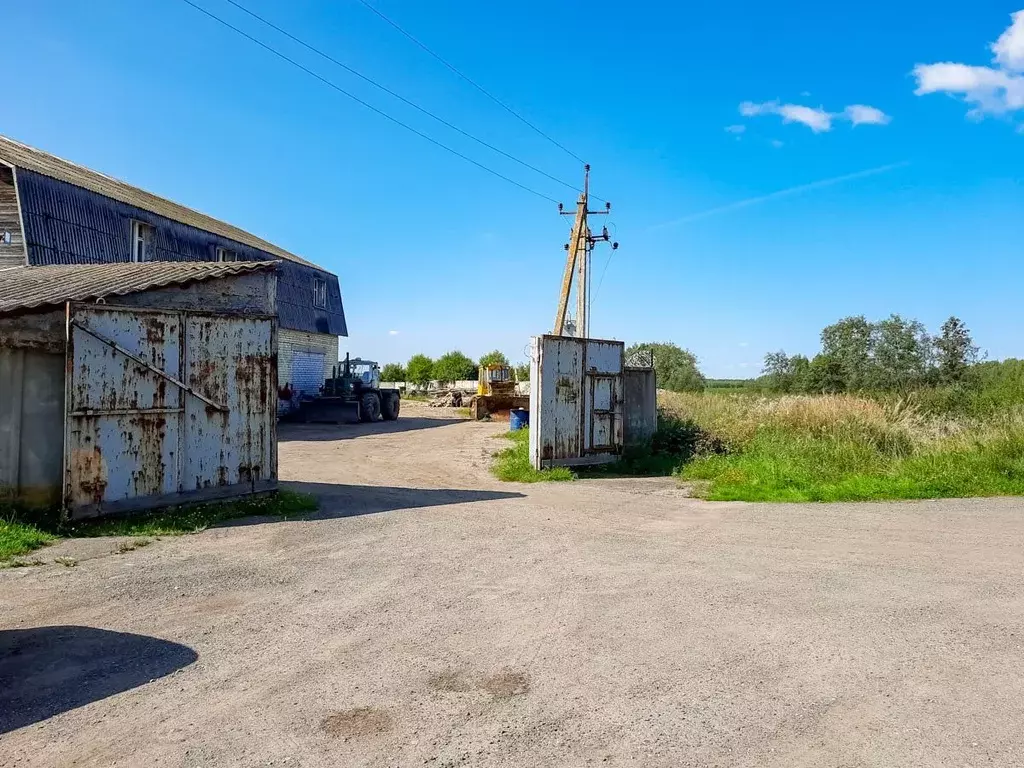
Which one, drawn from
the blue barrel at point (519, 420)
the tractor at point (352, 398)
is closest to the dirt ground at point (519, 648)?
the blue barrel at point (519, 420)

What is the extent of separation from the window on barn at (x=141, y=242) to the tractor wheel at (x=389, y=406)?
412 inches

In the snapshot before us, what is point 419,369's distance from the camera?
7406 cm

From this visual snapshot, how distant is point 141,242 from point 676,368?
42061 mm

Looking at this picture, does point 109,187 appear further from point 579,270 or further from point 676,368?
point 676,368

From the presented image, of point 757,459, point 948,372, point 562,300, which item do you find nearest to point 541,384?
point 757,459

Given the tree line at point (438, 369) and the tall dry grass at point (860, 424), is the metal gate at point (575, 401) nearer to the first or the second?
the tall dry grass at point (860, 424)

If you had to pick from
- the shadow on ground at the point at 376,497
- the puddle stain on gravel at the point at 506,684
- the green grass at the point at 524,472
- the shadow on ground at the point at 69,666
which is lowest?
the puddle stain on gravel at the point at 506,684

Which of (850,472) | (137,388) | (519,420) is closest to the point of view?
(137,388)

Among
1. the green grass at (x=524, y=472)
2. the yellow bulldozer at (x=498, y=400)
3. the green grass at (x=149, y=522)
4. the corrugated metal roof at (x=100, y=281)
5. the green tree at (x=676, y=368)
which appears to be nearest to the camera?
the green grass at (x=149, y=522)

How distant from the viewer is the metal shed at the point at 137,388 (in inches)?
317

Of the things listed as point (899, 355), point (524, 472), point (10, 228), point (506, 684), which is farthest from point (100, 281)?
point (899, 355)

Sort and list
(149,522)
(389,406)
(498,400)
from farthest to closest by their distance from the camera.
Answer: (498,400) → (389,406) → (149,522)

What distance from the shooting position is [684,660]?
4.45 metres

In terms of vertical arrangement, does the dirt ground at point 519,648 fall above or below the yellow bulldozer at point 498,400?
below
